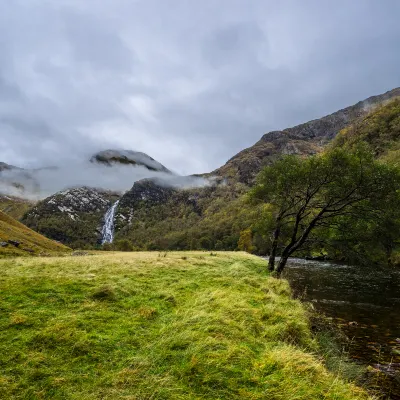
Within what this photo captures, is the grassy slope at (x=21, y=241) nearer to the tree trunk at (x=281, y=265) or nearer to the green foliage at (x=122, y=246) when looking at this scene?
the green foliage at (x=122, y=246)

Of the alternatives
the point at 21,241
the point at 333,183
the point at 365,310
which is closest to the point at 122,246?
the point at 21,241

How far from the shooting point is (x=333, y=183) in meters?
27.2

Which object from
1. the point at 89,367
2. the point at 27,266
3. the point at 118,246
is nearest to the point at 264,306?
the point at 89,367

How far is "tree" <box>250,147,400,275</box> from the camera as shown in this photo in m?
25.4

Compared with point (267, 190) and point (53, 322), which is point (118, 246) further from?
point (53, 322)

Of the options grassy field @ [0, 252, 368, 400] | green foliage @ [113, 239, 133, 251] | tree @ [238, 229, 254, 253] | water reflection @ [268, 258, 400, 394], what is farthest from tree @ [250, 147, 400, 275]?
tree @ [238, 229, 254, 253]

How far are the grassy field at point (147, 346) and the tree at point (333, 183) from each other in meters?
16.7

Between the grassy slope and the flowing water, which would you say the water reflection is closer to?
the flowing water

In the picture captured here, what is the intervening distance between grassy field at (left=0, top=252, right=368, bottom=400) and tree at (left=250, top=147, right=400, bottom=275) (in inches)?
657

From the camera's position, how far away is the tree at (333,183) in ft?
83.3

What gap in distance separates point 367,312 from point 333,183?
37.2 feet

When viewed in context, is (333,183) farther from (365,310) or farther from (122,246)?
(122,246)

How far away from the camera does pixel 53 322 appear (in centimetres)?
950

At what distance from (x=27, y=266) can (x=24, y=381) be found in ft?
43.8
